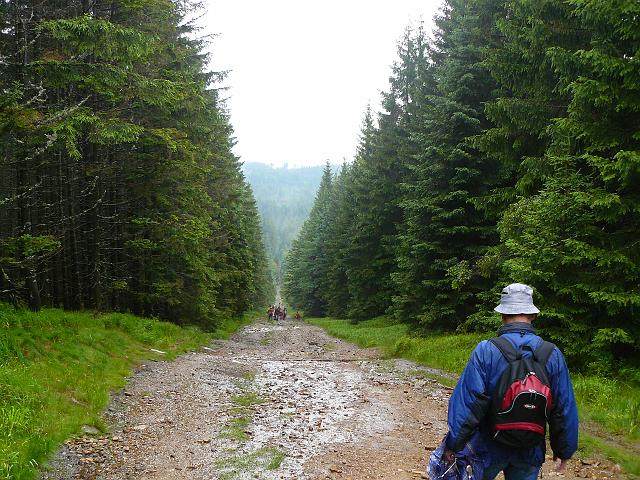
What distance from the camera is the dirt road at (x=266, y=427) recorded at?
6.39 m

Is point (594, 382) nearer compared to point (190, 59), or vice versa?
point (594, 382)

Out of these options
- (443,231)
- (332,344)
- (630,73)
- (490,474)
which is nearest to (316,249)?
(332,344)

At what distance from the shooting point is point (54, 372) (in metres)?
9.28

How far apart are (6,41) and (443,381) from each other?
48.2ft

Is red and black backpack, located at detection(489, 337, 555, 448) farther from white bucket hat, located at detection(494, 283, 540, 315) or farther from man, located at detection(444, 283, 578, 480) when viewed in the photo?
white bucket hat, located at detection(494, 283, 540, 315)

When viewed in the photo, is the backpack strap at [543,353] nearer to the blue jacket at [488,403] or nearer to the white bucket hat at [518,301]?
the blue jacket at [488,403]

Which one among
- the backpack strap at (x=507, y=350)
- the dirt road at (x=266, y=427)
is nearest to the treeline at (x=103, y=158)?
the dirt road at (x=266, y=427)

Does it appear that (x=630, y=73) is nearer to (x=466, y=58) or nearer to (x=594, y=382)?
(x=594, y=382)

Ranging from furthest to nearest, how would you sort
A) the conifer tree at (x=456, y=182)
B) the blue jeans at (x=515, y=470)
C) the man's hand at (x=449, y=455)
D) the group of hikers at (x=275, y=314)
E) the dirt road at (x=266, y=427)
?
1. the group of hikers at (x=275, y=314)
2. the conifer tree at (x=456, y=182)
3. the dirt road at (x=266, y=427)
4. the man's hand at (x=449, y=455)
5. the blue jeans at (x=515, y=470)

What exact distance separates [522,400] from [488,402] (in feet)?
0.85

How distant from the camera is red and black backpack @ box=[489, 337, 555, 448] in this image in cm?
373

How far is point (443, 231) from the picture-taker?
704 inches

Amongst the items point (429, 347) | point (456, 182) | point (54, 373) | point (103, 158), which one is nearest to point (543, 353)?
point (54, 373)

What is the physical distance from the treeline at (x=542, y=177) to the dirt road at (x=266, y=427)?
344cm
